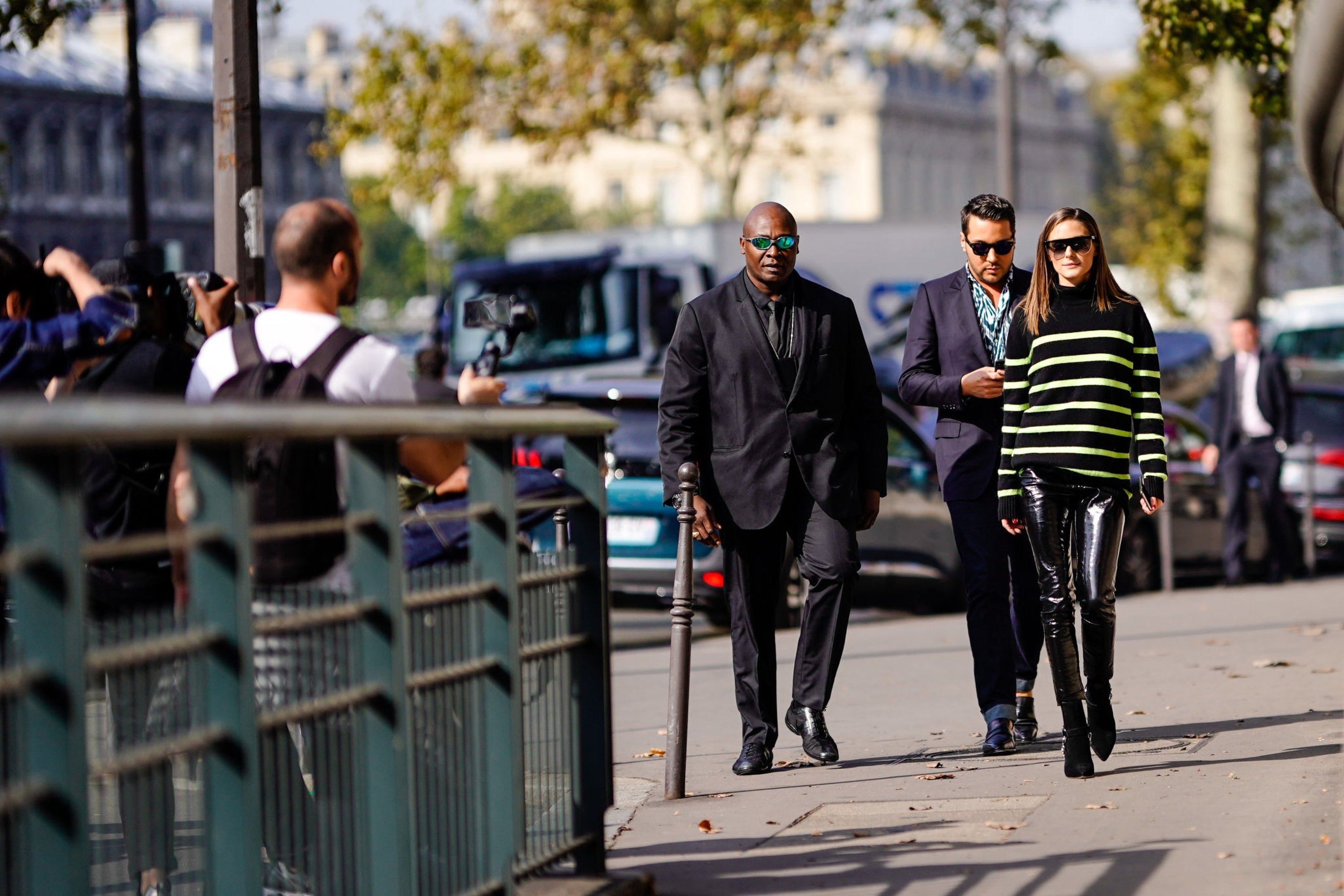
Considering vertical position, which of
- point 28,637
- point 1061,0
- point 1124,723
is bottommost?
point 1124,723

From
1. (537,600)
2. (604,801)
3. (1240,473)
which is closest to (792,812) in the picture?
(604,801)

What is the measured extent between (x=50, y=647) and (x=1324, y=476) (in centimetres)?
1502

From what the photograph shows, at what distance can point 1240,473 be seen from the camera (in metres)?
15.2

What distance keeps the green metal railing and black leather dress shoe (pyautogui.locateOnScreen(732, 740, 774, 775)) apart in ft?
6.76

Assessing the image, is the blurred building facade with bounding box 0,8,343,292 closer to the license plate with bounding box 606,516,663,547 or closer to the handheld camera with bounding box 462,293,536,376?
the license plate with bounding box 606,516,663,547

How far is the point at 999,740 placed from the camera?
7137mm

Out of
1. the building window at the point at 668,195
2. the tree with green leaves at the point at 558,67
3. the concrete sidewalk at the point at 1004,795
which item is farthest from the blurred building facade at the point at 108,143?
the concrete sidewalk at the point at 1004,795

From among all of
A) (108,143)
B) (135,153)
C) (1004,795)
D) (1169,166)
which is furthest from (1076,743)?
(108,143)

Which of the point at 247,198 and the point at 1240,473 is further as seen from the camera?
A: the point at 1240,473

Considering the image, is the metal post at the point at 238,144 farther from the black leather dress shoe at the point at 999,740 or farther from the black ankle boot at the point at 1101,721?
the black ankle boot at the point at 1101,721

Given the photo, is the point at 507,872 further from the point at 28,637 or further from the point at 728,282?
the point at 728,282

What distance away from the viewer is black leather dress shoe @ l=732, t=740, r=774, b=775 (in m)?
6.90

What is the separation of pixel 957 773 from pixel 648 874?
2056 millimetres

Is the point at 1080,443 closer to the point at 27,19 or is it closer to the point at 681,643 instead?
the point at 681,643
